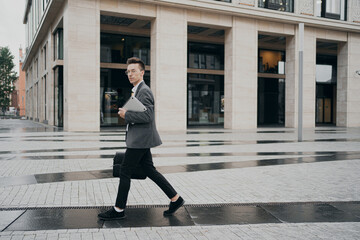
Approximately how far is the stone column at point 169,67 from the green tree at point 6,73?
60215mm

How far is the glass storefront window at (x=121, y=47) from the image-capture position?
83.3 ft

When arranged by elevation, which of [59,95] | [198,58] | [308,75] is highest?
[198,58]

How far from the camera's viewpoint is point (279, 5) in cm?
2467

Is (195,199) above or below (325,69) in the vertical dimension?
below

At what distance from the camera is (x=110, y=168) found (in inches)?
312

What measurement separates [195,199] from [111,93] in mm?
21196

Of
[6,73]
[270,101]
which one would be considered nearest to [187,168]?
[270,101]

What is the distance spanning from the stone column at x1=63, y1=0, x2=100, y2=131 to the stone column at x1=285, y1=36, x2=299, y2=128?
1365 centimetres

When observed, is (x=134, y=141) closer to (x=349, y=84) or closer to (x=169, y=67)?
(x=169, y=67)

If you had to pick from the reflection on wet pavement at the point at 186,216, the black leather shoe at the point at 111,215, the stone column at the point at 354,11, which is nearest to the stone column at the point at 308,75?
the stone column at the point at 354,11

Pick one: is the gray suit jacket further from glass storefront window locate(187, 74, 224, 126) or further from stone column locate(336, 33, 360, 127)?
stone column locate(336, 33, 360, 127)

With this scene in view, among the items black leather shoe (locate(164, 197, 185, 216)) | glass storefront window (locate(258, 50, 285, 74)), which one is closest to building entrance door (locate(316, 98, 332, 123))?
glass storefront window (locate(258, 50, 285, 74))

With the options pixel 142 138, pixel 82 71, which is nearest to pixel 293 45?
pixel 82 71

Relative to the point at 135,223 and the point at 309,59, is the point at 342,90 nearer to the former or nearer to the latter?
the point at 309,59
